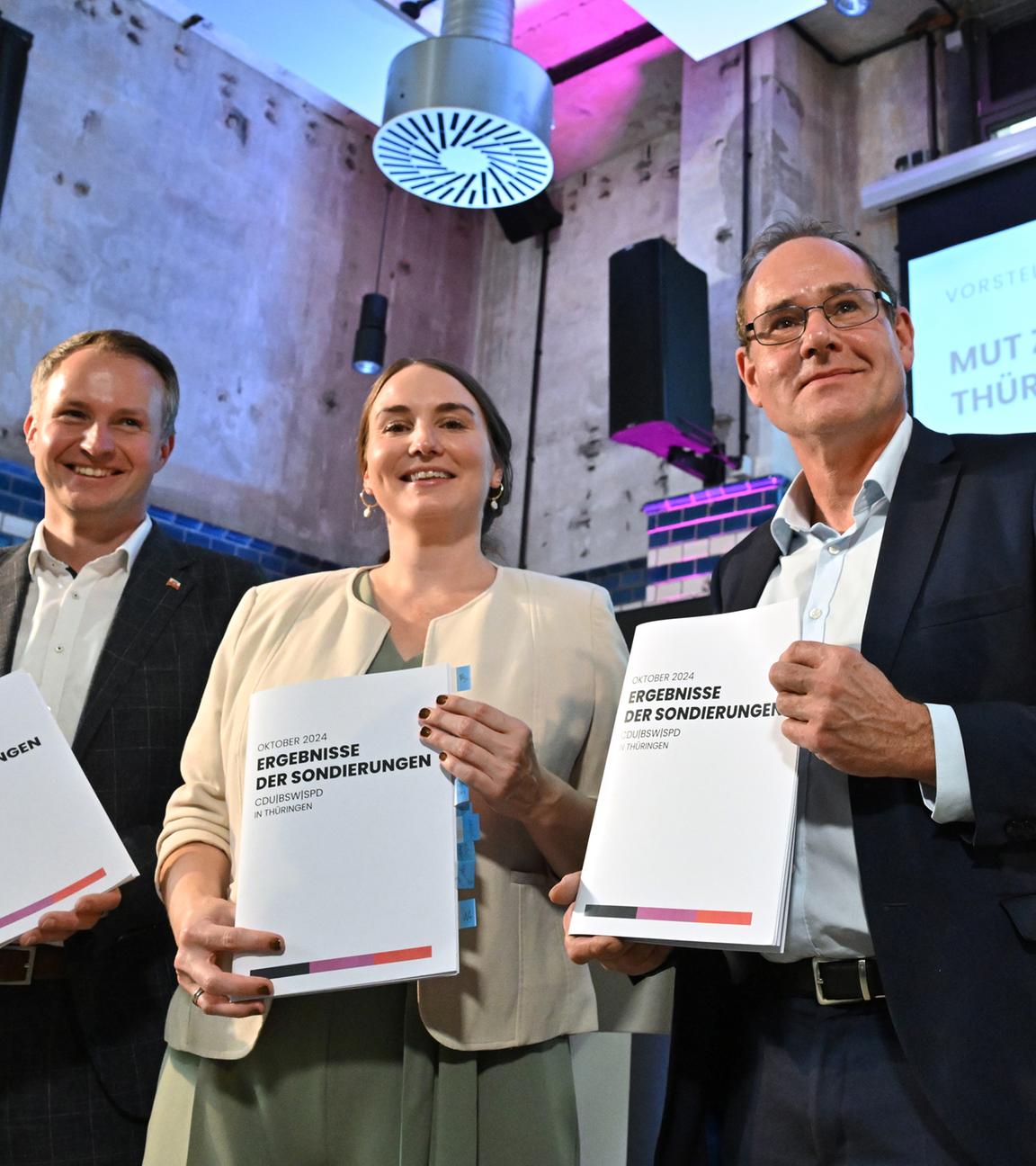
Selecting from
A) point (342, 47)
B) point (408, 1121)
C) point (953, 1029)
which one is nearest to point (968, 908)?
point (953, 1029)

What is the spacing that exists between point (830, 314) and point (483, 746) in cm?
77

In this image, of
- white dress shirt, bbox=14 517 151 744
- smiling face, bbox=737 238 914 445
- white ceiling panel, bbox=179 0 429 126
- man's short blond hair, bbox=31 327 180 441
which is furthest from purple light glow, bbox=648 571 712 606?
smiling face, bbox=737 238 914 445

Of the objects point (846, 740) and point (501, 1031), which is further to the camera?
point (501, 1031)

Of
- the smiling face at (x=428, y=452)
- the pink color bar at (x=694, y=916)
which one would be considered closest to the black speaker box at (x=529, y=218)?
the smiling face at (x=428, y=452)

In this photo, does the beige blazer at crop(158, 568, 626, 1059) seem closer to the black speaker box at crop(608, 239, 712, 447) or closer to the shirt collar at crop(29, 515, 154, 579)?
the shirt collar at crop(29, 515, 154, 579)

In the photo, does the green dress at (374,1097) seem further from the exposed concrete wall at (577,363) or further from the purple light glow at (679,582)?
the exposed concrete wall at (577,363)

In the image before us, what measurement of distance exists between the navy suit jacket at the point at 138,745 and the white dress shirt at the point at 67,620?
22 millimetres

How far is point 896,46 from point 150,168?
345 cm

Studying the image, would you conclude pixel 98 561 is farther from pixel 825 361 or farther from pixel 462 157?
pixel 462 157

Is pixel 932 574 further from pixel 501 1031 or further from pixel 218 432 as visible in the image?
pixel 218 432

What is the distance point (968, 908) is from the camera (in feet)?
4.18

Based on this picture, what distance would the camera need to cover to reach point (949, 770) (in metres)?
1.27

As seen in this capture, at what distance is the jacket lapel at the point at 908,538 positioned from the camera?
1.41 metres

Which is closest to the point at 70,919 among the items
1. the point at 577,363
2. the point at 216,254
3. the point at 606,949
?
the point at 606,949
